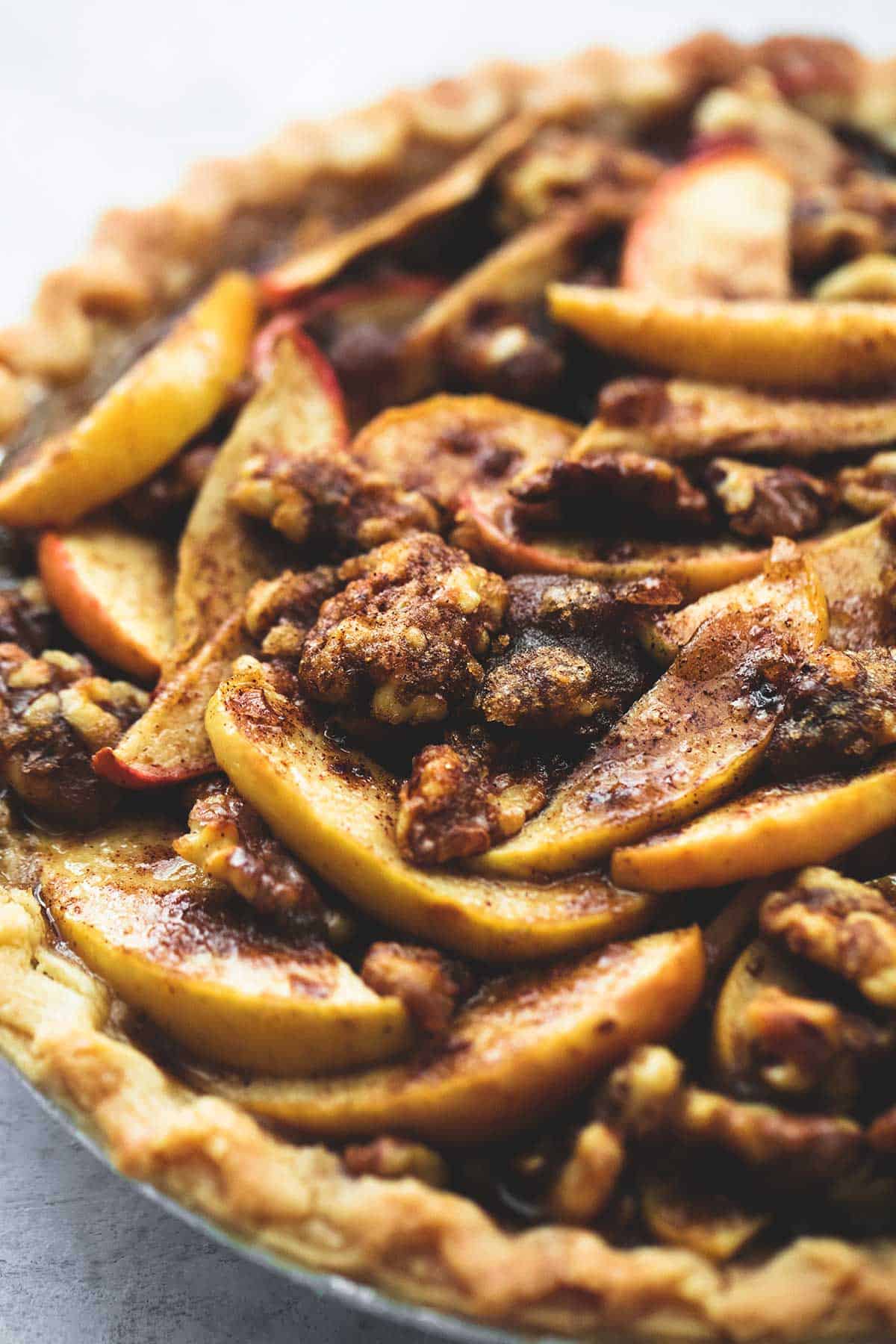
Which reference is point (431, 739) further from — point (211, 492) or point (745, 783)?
point (211, 492)

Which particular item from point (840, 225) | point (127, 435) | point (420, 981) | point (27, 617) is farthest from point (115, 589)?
point (840, 225)

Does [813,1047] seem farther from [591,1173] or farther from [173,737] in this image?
[173,737]

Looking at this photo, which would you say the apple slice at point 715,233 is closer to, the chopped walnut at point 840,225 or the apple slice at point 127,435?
the chopped walnut at point 840,225

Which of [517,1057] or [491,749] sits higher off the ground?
[491,749]

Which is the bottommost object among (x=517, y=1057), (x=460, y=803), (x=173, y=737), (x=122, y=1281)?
(x=122, y=1281)

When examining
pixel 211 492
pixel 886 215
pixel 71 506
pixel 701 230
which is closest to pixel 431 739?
pixel 211 492

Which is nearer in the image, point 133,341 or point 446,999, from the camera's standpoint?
point 446,999
